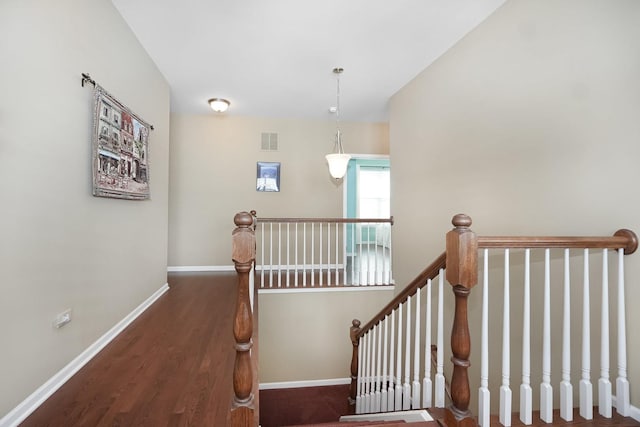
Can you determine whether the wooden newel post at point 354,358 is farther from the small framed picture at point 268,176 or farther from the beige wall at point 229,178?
the small framed picture at point 268,176

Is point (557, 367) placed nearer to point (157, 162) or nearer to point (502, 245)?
point (502, 245)

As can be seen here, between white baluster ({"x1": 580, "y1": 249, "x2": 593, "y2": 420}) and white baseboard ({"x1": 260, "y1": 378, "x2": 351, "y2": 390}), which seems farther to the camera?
white baseboard ({"x1": 260, "y1": 378, "x2": 351, "y2": 390})

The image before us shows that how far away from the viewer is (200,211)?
4.82 m

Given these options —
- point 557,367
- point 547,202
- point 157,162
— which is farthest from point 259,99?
point 557,367

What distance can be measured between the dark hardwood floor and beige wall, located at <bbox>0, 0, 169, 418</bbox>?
18cm

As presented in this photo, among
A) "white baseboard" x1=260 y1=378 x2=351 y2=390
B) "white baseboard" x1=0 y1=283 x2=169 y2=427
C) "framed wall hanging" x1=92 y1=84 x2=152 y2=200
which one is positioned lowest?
"white baseboard" x1=260 y1=378 x2=351 y2=390

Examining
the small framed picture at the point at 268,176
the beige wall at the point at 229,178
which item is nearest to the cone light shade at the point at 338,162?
the beige wall at the point at 229,178

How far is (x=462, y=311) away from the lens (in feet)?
3.97

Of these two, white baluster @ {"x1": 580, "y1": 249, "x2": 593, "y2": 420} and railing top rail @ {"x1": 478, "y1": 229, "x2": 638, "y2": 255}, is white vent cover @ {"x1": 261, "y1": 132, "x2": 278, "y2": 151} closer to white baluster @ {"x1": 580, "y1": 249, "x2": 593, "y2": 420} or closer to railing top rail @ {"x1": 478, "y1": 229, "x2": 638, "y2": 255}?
railing top rail @ {"x1": 478, "y1": 229, "x2": 638, "y2": 255}

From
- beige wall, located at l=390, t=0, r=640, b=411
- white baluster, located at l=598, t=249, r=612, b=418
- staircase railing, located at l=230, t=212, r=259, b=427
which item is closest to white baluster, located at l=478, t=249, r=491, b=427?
white baluster, located at l=598, t=249, r=612, b=418

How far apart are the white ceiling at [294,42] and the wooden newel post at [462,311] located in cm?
208

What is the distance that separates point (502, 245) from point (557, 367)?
123 centimetres

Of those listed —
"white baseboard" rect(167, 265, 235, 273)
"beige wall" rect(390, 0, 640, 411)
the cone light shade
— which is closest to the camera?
"beige wall" rect(390, 0, 640, 411)

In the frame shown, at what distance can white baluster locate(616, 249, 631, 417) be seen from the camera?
1372 millimetres
